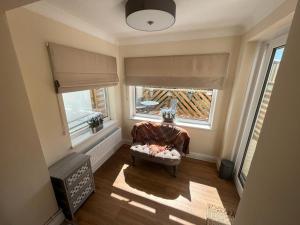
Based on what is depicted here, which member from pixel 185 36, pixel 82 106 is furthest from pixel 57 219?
pixel 185 36

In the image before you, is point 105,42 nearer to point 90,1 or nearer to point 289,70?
point 90,1

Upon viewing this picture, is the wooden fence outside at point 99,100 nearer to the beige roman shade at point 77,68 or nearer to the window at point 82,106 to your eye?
the window at point 82,106

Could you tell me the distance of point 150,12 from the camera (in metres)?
1.24

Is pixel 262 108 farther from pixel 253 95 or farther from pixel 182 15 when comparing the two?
pixel 182 15

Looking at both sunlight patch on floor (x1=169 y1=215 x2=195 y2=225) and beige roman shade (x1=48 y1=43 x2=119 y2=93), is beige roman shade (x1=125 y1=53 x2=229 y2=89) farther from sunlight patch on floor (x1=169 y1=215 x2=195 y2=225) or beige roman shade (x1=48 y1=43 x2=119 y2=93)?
sunlight patch on floor (x1=169 y1=215 x2=195 y2=225)

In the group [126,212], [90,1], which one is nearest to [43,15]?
[90,1]

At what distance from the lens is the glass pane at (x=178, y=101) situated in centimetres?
262

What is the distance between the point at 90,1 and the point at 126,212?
240cm

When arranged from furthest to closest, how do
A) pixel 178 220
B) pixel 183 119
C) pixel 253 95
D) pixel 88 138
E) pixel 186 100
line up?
pixel 183 119 < pixel 186 100 < pixel 88 138 < pixel 253 95 < pixel 178 220

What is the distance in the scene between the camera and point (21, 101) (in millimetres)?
1104

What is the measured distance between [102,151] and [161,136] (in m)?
1.09

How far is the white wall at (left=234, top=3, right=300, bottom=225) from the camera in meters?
0.48

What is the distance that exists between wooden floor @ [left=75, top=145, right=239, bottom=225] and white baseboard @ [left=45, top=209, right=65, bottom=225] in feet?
0.53

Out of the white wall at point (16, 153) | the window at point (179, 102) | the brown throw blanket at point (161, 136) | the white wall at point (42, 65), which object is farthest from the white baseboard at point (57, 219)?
the window at point (179, 102)
